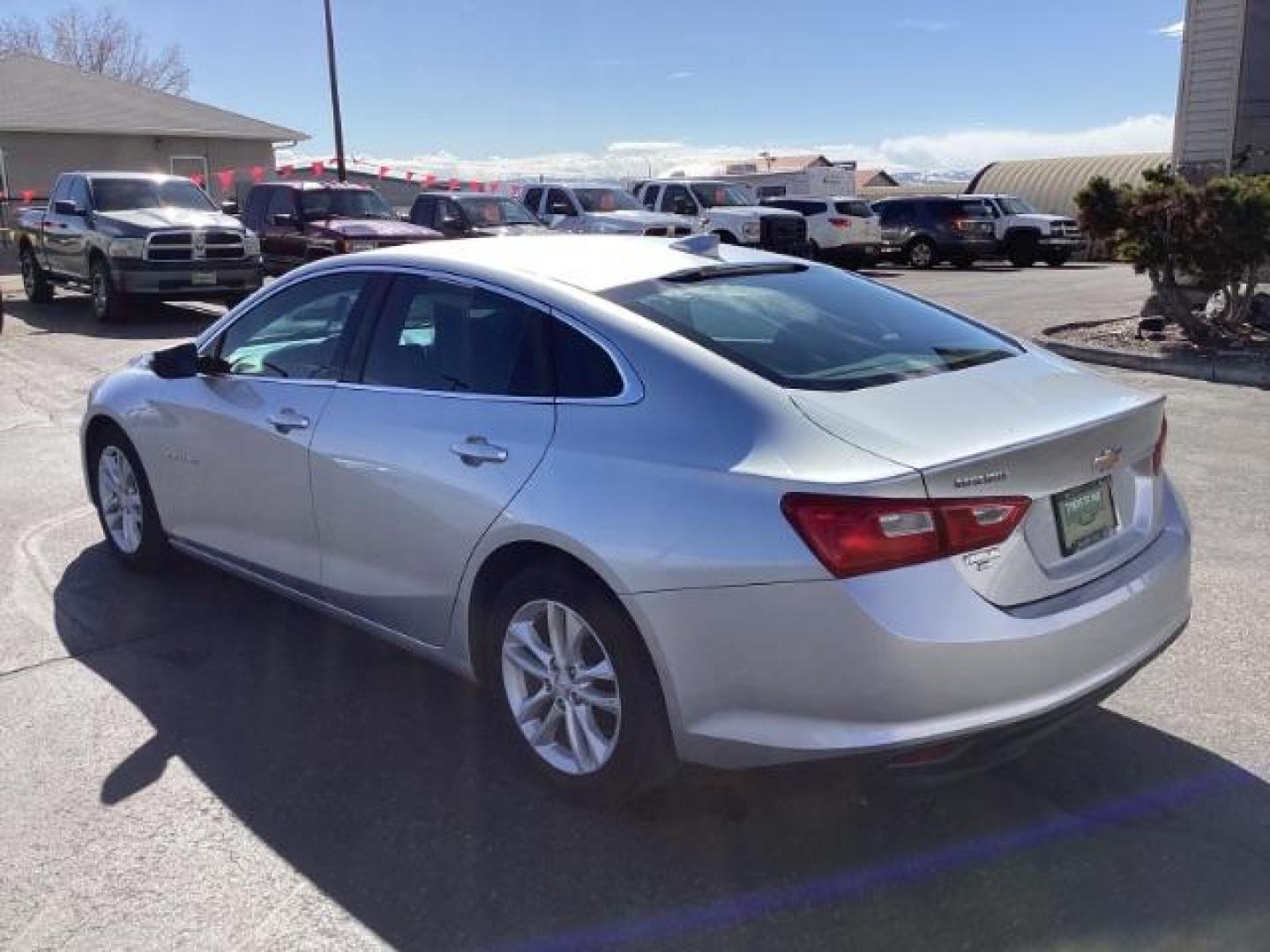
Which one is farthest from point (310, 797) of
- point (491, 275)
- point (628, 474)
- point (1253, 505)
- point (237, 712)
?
point (1253, 505)

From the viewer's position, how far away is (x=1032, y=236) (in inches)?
1126

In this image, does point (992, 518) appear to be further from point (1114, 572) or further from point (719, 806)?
point (719, 806)

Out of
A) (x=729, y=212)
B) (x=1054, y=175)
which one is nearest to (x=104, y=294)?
(x=729, y=212)

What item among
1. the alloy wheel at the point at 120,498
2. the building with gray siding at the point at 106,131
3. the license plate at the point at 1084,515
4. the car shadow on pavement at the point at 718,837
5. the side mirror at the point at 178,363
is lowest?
the car shadow on pavement at the point at 718,837

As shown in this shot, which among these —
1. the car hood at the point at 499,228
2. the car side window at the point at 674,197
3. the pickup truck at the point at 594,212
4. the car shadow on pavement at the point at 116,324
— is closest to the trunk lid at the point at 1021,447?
the car shadow on pavement at the point at 116,324

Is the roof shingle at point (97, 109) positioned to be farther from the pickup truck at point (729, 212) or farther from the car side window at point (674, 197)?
the car side window at point (674, 197)

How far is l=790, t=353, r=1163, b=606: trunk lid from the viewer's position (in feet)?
9.48

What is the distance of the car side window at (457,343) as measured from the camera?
3.62 m

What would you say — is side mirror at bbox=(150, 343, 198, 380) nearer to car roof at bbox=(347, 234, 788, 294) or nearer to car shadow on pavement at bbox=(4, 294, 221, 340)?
car roof at bbox=(347, 234, 788, 294)

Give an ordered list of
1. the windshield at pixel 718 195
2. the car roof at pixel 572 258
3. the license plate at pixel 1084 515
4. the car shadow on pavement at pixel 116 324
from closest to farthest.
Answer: the license plate at pixel 1084 515, the car roof at pixel 572 258, the car shadow on pavement at pixel 116 324, the windshield at pixel 718 195

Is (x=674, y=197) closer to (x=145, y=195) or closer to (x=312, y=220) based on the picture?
(x=312, y=220)

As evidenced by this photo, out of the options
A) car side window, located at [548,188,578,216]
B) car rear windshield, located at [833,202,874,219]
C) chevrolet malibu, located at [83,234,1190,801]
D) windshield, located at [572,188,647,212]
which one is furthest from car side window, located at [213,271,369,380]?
car rear windshield, located at [833,202,874,219]

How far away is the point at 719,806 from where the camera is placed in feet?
11.2

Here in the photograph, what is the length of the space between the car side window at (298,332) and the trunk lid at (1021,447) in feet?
6.36
